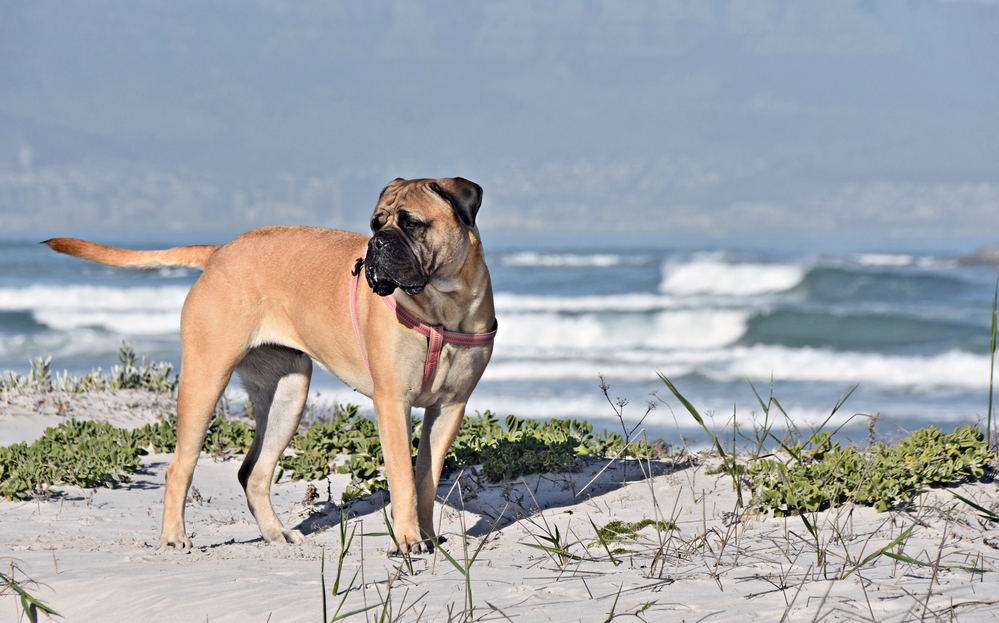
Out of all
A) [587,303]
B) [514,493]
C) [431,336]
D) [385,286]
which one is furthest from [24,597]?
[587,303]

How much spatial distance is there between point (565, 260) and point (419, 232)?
4583 centimetres

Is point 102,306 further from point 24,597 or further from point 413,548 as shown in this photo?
point 24,597

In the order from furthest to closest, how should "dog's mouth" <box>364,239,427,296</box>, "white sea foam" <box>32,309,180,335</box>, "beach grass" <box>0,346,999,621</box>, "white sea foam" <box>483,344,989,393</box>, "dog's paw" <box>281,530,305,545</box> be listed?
"white sea foam" <box>32,309,180,335</box>, "white sea foam" <box>483,344,989,393</box>, "dog's paw" <box>281,530,305,545</box>, "dog's mouth" <box>364,239,427,296</box>, "beach grass" <box>0,346,999,621</box>

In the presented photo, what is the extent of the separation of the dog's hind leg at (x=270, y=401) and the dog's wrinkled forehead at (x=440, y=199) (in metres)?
1.49

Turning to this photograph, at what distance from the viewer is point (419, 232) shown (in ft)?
13.4

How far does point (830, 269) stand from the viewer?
32.9 metres

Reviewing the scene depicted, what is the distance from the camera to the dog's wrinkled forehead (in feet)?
13.6

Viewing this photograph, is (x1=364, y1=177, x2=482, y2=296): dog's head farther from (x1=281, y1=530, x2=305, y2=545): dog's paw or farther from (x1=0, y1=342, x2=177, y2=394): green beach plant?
(x1=0, y1=342, x2=177, y2=394): green beach plant

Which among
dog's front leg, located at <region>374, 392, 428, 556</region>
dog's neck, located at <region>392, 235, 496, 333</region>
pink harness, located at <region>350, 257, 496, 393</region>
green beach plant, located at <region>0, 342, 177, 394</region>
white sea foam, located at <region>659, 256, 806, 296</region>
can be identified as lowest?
white sea foam, located at <region>659, 256, 806, 296</region>

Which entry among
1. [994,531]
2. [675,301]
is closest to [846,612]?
[994,531]

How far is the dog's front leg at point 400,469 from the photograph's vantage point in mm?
4242

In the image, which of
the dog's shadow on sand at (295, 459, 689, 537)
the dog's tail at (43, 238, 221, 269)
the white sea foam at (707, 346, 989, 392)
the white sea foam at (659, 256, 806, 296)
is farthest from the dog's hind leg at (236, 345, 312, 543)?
the white sea foam at (659, 256, 806, 296)

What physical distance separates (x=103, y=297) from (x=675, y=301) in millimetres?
20324

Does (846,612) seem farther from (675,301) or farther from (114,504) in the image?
(675,301)
